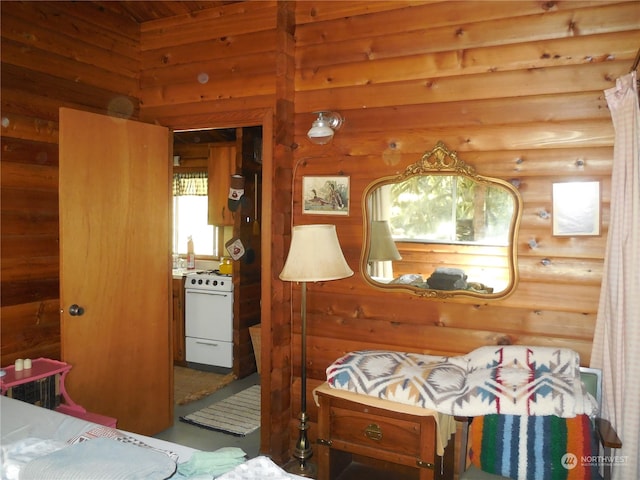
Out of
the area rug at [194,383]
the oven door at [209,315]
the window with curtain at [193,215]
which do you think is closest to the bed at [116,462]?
the area rug at [194,383]

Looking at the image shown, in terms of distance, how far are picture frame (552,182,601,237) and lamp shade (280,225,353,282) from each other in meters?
1.05

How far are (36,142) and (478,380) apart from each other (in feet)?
8.69

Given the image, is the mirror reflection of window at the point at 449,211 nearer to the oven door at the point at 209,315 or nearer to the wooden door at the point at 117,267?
the wooden door at the point at 117,267

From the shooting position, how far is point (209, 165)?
5.15 meters

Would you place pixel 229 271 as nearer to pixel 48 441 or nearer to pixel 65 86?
pixel 65 86

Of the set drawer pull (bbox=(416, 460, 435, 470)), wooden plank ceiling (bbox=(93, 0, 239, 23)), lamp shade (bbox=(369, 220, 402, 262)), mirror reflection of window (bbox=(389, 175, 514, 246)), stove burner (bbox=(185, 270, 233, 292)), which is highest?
wooden plank ceiling (bbox=(93, 0, 239, 23))

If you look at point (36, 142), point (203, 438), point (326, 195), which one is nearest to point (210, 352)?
point (203, 438)

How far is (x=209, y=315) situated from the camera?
15.6ft

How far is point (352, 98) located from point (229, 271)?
8.26 feet

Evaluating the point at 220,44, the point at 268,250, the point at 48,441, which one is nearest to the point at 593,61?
the point at 268,250

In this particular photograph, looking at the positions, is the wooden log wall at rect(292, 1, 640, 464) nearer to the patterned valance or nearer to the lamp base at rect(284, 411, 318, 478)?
the lamp base at rect(284, 411, 318, 478)

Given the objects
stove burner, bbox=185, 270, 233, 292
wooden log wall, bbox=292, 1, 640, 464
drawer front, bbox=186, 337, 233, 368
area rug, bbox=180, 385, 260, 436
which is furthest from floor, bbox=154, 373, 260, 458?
stove burner, bbox=185, 270, 233, 292

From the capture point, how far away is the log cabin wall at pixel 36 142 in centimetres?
280

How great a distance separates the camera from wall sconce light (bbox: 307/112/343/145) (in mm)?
2873
